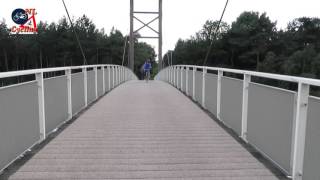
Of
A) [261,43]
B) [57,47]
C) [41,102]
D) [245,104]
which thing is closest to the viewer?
[41,102]

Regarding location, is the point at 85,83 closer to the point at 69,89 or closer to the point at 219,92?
the point at 69,89

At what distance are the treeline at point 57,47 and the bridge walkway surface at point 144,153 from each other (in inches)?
1581

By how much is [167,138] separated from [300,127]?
2.15m

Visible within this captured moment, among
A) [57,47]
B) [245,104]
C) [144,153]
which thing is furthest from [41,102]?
[57,47]

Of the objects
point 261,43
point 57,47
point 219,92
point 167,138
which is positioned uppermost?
point 261,43

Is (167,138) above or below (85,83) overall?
below

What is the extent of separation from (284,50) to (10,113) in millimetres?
60880

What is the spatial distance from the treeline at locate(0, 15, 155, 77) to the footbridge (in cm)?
4016

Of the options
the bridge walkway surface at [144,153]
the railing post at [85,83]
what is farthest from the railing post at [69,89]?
the railing post at [85,83]

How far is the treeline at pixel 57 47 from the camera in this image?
47.8 metres

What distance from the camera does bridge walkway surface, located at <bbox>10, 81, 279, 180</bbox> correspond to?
140 inches

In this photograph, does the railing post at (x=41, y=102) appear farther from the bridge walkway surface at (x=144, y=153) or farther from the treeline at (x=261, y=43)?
the treeline at (x=261, y=43)

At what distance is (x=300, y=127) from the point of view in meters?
3.16

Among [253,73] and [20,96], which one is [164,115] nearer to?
[253,73]
